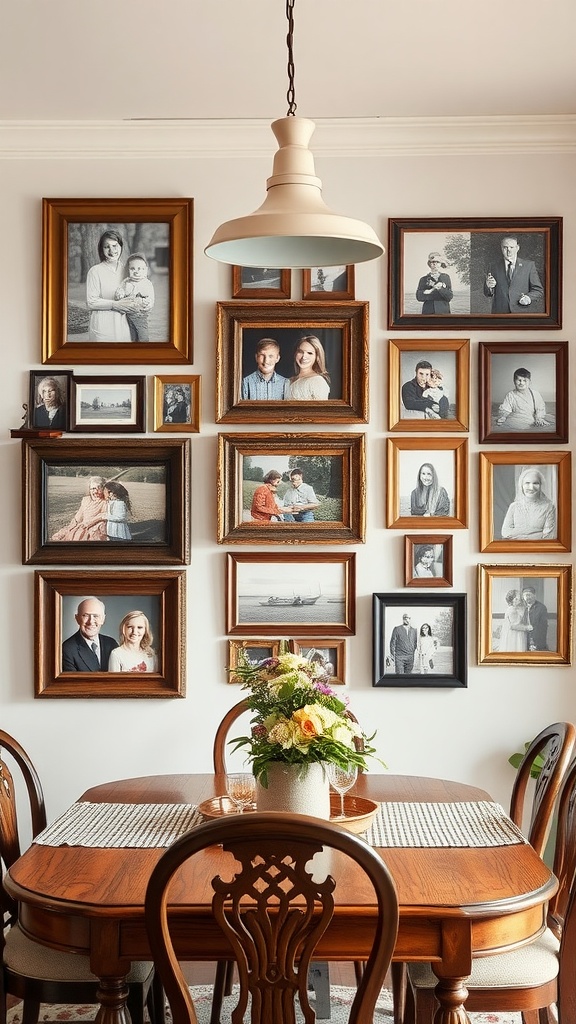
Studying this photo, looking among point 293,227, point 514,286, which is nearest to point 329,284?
point 514,286

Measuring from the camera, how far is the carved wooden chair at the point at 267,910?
165 cm

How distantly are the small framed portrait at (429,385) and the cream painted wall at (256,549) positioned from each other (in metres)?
0.05

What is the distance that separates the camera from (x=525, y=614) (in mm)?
3619

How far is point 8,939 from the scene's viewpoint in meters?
2.38

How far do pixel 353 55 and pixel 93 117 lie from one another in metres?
1.01

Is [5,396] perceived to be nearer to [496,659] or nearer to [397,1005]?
[496,659]

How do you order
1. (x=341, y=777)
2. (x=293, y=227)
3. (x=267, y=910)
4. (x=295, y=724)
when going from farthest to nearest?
(x=341, y=777), (x=295, y=724), (x=293, y=227), (x=267, y=910)

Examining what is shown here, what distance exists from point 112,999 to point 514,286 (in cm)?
265

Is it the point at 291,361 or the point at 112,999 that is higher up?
the point at 291,361

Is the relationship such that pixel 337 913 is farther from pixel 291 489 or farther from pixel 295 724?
pixel 291 489

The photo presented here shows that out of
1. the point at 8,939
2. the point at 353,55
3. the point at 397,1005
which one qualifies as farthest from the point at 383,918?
the point at 353,55

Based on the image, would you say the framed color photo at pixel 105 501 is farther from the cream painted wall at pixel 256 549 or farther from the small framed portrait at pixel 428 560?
the small framed portrait at pixel 428 560

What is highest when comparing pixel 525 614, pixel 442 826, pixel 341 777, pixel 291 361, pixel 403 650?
pixel 291 361

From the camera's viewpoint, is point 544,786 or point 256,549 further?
point 256,549
